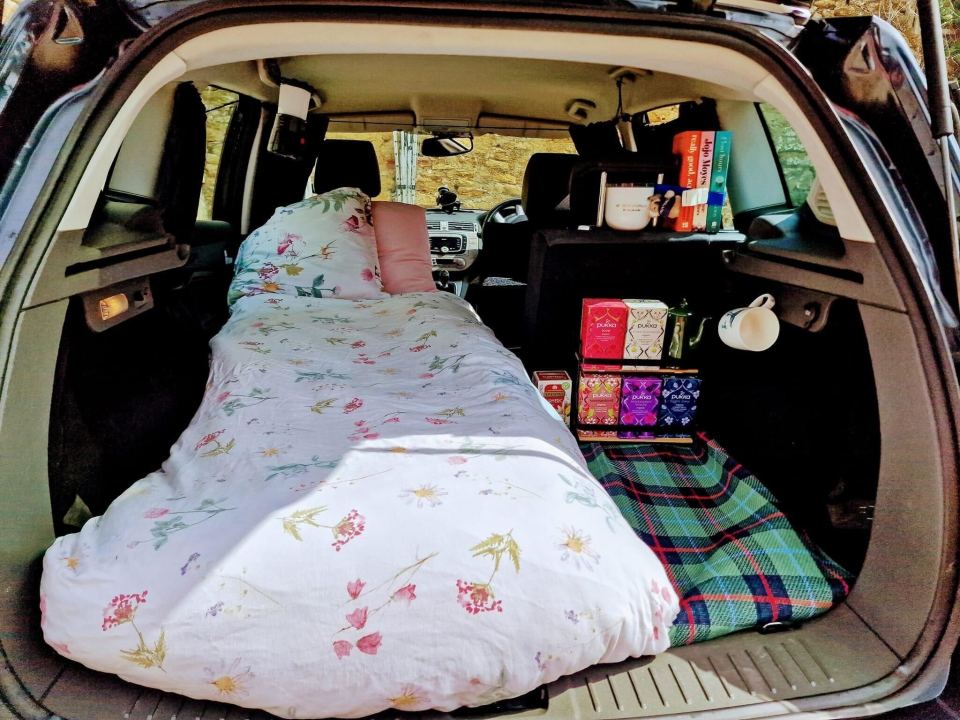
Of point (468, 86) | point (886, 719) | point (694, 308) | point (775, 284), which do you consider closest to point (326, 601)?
point (886, 719)

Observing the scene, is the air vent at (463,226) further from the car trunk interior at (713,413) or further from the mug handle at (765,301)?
the mug handle at (765,301)

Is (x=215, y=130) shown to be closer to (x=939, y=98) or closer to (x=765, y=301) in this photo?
(x=765, y=301)

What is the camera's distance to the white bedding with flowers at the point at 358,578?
0.90 meters

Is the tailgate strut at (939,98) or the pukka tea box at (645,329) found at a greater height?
the tailgate strut at (939,98)

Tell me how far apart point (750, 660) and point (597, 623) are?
0.39m

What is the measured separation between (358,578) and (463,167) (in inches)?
355

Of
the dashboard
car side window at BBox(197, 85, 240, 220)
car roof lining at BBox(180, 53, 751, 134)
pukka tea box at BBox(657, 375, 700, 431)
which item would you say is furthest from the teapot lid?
the dashboard

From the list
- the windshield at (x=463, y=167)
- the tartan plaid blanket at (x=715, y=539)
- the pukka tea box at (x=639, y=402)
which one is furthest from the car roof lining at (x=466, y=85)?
the tartan plaid blanket at (x=715, y=539)

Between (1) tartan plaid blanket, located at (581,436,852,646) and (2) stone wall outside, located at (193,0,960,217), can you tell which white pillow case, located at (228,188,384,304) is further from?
(1) tartan plaid blanket, located at (581,436,852,646)

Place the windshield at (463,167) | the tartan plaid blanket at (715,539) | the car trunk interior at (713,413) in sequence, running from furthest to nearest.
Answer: the windshield at (463,167), the tartan plaid blanket at (715,539), the car trunk interior at (713,413)

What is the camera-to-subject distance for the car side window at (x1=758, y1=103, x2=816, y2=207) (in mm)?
1880

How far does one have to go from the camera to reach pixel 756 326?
177 centimetres

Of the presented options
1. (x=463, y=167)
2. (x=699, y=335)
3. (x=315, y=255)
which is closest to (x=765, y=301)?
(x=699, y=335)

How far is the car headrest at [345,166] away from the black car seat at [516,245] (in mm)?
867
